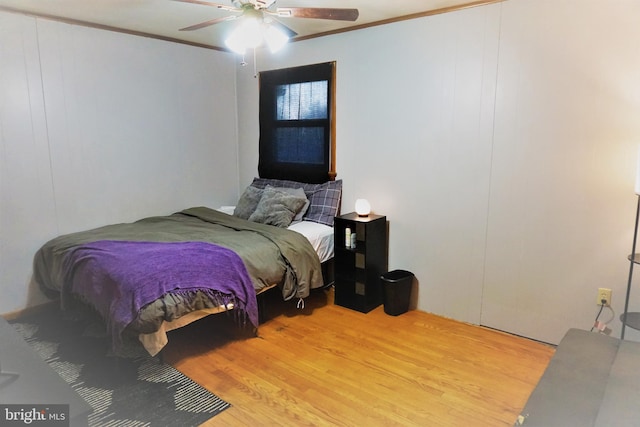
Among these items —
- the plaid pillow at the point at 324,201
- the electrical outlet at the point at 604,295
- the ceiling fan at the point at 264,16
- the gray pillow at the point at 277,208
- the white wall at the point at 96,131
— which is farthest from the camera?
the plaid pillow at the point at 324,201

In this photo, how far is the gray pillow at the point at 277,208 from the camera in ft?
12.4

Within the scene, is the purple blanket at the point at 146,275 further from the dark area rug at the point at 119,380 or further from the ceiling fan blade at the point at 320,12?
the ceiling fan blade at the point at 320,12

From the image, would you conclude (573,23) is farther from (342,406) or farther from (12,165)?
(12,165)

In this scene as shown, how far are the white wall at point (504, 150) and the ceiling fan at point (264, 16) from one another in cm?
107

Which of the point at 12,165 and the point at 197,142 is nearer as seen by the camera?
the point at 12,165

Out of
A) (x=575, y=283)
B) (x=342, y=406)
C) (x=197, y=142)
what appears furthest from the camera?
(x=197, y=142)

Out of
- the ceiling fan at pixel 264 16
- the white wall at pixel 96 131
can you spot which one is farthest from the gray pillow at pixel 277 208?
the ceiling fan at pixel 264 16

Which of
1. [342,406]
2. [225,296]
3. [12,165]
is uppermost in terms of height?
[12,165]

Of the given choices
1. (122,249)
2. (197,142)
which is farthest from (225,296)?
(197,142)

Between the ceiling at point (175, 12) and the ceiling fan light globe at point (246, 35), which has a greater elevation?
the ceiling at point (175, 12)

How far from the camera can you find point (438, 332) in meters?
3.15

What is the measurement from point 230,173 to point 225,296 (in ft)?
7.51

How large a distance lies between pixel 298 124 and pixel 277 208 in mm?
947

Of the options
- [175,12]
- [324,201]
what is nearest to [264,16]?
[175,12]
